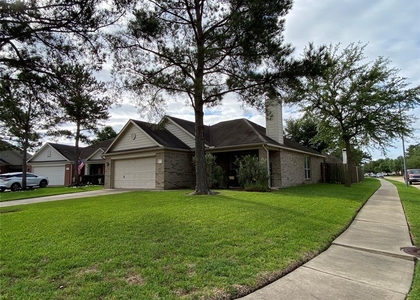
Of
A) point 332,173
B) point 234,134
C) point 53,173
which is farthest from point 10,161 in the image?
point 332,173

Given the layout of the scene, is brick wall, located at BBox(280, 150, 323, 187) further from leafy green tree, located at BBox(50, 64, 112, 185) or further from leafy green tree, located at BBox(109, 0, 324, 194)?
leafy green tree, located at BBox(50, 64, 112, 185)

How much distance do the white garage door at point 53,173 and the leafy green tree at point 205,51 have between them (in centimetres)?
2064

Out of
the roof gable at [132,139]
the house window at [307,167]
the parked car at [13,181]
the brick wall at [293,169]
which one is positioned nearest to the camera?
the brick wall at [293,169]

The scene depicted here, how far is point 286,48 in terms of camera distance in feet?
34.6

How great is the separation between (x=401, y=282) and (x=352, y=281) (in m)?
0.64

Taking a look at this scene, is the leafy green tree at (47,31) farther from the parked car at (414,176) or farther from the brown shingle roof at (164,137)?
the parked car at (414,176)

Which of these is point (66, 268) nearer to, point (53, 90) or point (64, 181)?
point (53, 90)

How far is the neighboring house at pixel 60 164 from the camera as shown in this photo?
1041 inches

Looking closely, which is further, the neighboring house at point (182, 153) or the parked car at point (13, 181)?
the parked car at point (13, 181)

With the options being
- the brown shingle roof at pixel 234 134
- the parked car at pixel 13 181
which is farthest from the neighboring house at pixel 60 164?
the brown shingle roof at pixel 234 134

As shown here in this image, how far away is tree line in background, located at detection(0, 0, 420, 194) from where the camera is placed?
7.14m

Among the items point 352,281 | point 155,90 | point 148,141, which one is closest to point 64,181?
point 148,141

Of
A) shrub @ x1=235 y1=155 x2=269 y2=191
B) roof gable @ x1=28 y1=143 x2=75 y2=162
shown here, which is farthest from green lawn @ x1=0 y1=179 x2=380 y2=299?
roof gable @ x1=28 y1=143 x2=75 y2=162

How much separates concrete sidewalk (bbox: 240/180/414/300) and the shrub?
26.2ft
